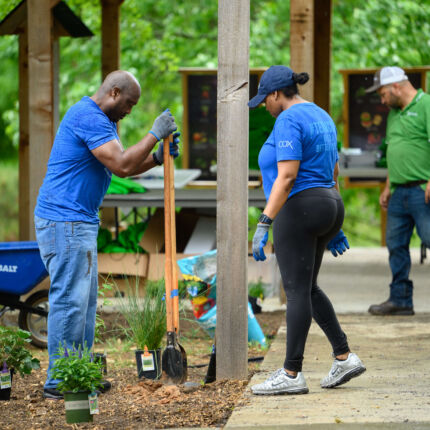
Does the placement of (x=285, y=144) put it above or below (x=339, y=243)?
above

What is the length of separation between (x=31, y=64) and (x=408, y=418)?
4.40 m

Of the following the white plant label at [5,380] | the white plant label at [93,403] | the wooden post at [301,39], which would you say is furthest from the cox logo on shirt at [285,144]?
the wooden post at [301,39]

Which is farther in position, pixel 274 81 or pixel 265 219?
pixel 274 81

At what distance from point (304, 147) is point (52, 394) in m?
1.99

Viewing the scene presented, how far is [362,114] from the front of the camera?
41.2ft

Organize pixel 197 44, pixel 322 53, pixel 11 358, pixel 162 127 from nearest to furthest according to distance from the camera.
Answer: pixel 162 127
pixel 11 358
pixel 322 53
pixel 197 44

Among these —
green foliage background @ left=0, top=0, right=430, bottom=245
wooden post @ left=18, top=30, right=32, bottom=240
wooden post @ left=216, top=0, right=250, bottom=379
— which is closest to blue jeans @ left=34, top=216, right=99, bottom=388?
wooden post @ left=216, top=0, right=250, bottom=379

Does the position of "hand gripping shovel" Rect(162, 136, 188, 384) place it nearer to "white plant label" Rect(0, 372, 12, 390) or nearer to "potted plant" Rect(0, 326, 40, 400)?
"potted plant" Rect(0, 326, 40, 400)

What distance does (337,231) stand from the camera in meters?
4.68

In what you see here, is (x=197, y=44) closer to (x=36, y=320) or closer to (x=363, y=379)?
(x=36, y=320)

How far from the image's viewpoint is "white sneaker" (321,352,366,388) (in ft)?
15.5

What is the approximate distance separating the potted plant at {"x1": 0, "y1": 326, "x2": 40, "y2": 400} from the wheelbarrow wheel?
1553mm

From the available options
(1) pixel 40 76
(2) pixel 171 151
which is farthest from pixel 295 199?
(1) pixel 40 76

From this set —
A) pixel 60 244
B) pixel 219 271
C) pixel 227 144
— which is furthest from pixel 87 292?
pixel 227 144
